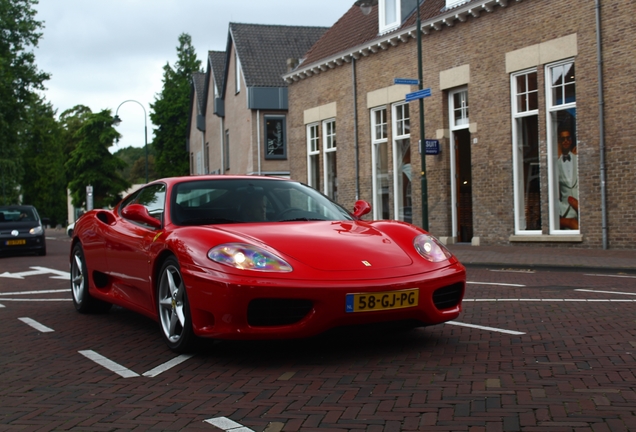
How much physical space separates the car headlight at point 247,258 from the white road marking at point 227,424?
134 centimetres

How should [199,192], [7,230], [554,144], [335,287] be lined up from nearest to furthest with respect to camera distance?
1. [335,287]
2. [199,192]
3. [554,144]
4. [7,230]

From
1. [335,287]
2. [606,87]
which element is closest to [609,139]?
[606,87]

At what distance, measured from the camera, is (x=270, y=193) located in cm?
657

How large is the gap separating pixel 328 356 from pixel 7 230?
59.3 feet

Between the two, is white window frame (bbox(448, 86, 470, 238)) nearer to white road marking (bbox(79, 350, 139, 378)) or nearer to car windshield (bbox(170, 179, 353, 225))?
car windshield (bbox(170, 179, 353, 225))

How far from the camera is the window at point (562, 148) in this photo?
58.3 ft

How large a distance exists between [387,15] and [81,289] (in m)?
19.0

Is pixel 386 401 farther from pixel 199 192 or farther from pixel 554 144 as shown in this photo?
pixel 554 144

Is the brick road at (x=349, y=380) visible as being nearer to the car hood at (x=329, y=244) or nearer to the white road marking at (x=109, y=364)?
the white road marking at (x=109, y=364)

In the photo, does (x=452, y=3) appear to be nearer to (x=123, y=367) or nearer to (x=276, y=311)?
(x=276, y=311)

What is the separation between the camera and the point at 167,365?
5.34 meters

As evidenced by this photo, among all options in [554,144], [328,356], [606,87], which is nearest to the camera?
[328,356]

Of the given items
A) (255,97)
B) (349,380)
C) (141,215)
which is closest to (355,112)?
(255,97)

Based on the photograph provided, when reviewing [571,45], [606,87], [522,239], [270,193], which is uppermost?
[571,45]
